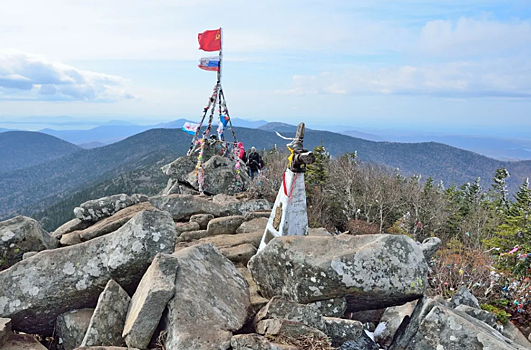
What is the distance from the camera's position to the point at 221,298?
21.5 feet

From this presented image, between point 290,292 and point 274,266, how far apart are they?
66 centimetres

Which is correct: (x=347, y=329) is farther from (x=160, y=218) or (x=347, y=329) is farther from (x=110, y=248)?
(x=110, y=248)

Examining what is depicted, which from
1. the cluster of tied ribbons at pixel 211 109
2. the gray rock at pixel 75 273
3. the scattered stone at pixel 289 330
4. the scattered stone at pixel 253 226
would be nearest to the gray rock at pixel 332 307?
the scattered stone at pixel 289 330

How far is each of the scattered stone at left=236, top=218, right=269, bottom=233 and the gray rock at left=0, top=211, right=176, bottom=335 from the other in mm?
5501

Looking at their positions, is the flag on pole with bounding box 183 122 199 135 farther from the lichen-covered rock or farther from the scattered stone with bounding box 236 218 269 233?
the scattered stone with bounding box 236 218 269 233

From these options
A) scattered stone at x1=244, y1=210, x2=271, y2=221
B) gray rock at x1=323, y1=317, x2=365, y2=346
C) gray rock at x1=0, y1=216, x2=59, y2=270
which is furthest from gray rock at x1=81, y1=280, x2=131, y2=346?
scattered stone at x1=244, y1=210, x2=271, y2=221

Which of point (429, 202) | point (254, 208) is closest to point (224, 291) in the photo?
point (254, 208)

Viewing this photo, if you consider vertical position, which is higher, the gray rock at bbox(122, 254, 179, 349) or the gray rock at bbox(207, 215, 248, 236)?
the gray rock at bbox(122, 254, 179, 349)

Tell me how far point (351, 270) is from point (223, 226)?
698cm

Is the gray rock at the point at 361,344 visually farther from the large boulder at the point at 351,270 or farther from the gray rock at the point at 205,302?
the gray rock at the point at 205,302

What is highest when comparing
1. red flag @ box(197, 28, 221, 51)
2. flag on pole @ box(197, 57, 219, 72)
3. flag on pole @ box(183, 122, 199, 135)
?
red flag @ box(197, 28, 221, 51)

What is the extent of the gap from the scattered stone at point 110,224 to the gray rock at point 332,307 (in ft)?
21.8

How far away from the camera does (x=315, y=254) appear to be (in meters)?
7.07

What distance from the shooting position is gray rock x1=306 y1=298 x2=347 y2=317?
22.8 feet
